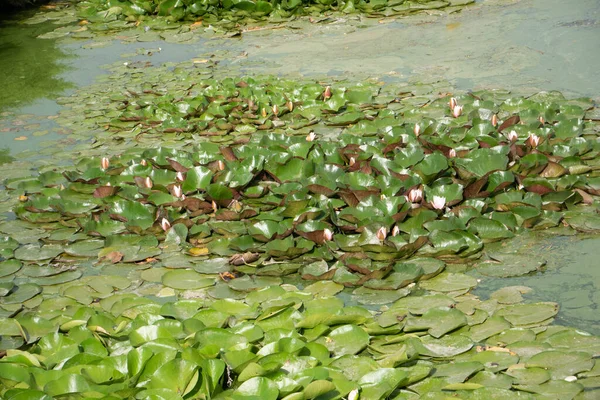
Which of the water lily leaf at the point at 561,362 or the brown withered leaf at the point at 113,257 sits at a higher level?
the brown withered leaf at the point at 113,257

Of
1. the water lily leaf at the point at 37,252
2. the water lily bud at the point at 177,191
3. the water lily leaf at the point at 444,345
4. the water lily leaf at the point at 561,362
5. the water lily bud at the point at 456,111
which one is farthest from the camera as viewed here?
the water lily bud at the point at 456,111

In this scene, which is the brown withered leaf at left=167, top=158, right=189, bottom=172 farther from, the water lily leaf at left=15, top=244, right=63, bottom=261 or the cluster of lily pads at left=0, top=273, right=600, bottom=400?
the cluster of lily pads at left=0, top=273, right=600, bottom=400

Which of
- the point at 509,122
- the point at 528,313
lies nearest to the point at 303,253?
the point at 528,313

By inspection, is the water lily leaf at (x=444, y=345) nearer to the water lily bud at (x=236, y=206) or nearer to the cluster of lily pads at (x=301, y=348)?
the cluster of lily pads at (x=301, y=348)

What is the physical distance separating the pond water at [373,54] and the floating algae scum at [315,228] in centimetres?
3

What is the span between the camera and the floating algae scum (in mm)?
2156

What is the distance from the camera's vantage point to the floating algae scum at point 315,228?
2156 millimetres

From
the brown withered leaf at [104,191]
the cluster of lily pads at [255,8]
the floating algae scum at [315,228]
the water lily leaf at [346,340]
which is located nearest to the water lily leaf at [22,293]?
the floating algae scum at [315,228]

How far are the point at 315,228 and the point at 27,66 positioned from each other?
4.38 m

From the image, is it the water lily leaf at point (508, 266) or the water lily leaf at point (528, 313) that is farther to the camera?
the water lily leaf at point (508, 266)

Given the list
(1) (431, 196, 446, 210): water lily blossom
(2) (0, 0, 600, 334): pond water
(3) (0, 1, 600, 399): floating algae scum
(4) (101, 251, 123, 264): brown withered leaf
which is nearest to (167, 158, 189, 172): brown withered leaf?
(3) (0, 1, 600, 399): floating algae scum

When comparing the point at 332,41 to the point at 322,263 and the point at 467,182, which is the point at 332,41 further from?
the point at 322,263

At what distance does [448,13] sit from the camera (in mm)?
6617

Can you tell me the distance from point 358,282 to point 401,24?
4274 mm
